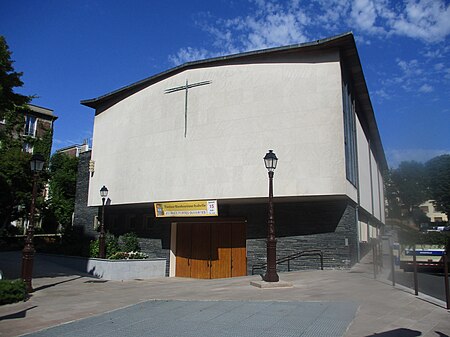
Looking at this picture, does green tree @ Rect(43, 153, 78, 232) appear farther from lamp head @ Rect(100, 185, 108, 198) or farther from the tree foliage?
the tree foliage

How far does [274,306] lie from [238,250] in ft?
38.2

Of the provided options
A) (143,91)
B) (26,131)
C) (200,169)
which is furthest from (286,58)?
(26,131)

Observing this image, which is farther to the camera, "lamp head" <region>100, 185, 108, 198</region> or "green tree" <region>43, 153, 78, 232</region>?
"green tree" <region>43, 153, 78, 232</region>

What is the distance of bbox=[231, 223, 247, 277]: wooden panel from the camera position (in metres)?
20.2

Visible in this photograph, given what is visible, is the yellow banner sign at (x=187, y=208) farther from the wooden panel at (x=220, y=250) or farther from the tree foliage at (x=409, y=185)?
the tree foliage at (x=409, y=185)

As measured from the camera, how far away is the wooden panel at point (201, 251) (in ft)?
70.5

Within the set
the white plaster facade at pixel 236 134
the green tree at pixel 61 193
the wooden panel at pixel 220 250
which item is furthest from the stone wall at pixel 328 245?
the green tree at pixel 61 193

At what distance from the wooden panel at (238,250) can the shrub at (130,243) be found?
6.55 m

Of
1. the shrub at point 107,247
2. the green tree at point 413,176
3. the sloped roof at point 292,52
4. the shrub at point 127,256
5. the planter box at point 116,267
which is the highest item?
the sloped roof at point 292,52

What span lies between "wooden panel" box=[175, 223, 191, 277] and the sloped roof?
8972 mm

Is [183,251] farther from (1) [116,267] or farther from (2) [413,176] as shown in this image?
(2) [413,176]

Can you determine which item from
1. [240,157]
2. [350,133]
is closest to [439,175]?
[350,133]

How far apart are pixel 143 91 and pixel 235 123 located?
7472 millimetres

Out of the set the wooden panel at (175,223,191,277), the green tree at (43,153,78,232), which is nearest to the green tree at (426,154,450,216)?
the wooden panel at (175,223,191,277)
